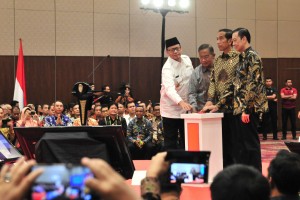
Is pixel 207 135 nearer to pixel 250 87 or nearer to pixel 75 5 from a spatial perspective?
pixel 250 87

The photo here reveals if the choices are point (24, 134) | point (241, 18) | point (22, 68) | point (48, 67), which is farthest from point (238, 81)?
point (241, 18)

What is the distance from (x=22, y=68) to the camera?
35.3 ft

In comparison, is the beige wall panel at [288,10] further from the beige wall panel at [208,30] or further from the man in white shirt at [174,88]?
the man in white shirt at [174,88]

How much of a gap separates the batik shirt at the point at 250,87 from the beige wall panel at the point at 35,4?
860 centimetres

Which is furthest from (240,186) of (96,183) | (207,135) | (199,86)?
(199,86)

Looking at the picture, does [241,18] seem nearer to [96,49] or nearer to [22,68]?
[96,49]

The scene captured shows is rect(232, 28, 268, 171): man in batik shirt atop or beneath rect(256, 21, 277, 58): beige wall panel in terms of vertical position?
beneath

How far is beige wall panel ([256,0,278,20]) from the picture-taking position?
13.9 metres

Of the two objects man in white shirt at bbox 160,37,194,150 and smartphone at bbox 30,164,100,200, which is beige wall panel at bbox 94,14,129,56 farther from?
smartphone at bbox 30,164,100,200

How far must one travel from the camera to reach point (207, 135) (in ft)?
13.1

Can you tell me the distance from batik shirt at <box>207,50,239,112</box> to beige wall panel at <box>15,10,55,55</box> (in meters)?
8.15

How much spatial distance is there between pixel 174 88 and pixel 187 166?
9.87 feet

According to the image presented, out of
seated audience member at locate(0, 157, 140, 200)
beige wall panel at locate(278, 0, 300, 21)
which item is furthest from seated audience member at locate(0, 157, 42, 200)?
beige wall panel at locate(278, 0, 300, 21)

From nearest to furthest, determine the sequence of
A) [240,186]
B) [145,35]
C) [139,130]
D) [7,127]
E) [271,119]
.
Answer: [240,186], [7,127], [139,130], [271,119], [145,35]
